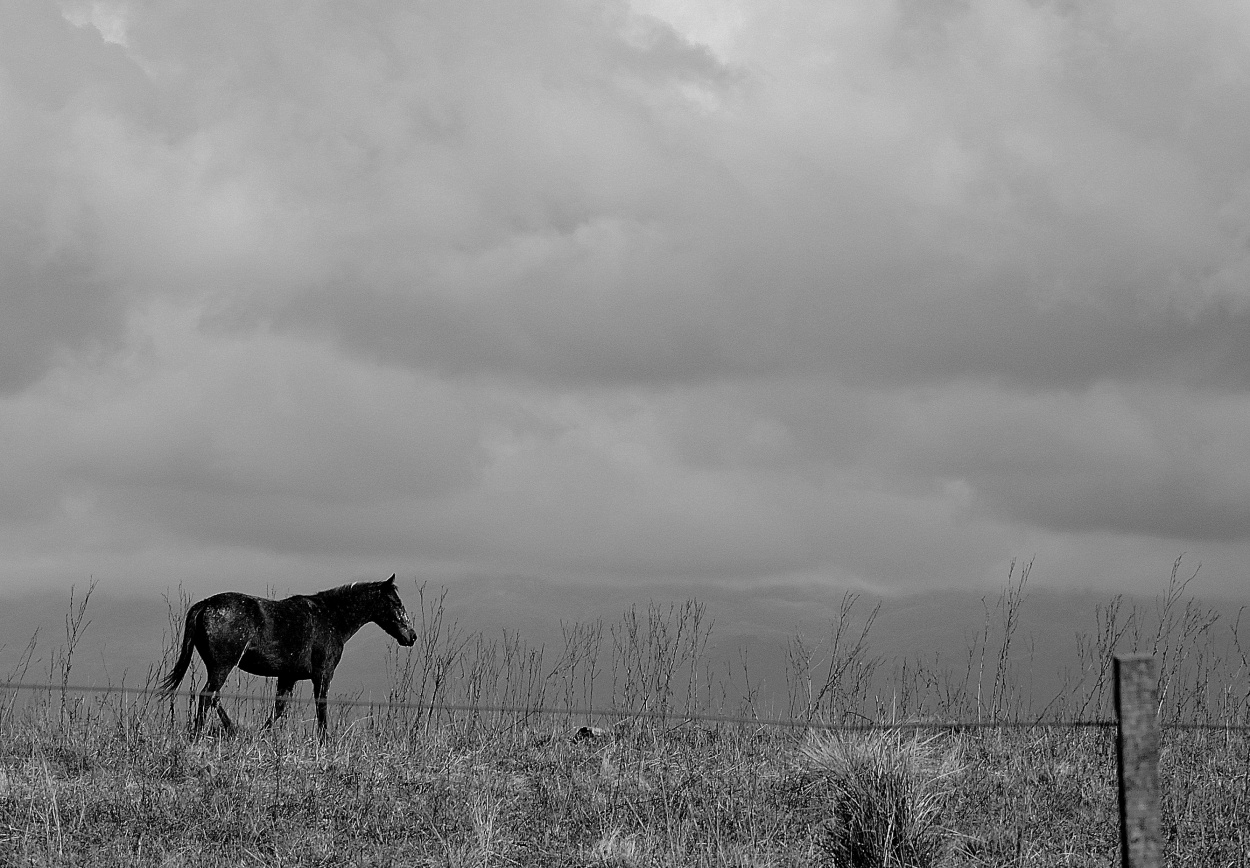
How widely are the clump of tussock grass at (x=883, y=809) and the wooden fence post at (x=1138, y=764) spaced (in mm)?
2081

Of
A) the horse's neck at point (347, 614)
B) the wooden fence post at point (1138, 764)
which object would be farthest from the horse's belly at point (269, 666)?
the wooden fence post at point (1138, 764)

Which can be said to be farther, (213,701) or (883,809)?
(213,701)

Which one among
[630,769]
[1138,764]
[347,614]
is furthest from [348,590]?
[1138,764]

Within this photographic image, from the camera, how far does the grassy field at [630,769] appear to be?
24.7 ft

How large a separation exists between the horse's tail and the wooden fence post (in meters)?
9.48

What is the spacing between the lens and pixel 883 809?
7.25 metres

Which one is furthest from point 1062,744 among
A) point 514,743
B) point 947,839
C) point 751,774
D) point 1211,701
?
point 514,743

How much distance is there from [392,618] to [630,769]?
4.73 m

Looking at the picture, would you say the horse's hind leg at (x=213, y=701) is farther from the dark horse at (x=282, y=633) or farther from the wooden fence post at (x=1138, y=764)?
the wooden fence post at (x=1138, y=764)

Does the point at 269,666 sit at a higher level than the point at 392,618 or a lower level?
lower

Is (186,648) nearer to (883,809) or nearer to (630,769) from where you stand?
(630,769)

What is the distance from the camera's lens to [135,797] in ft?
27.7

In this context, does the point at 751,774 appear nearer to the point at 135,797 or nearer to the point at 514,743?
the point at 514,743

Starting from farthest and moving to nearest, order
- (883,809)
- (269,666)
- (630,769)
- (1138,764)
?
(269,666) → (630,769) → (883,809) → (1138,764)
